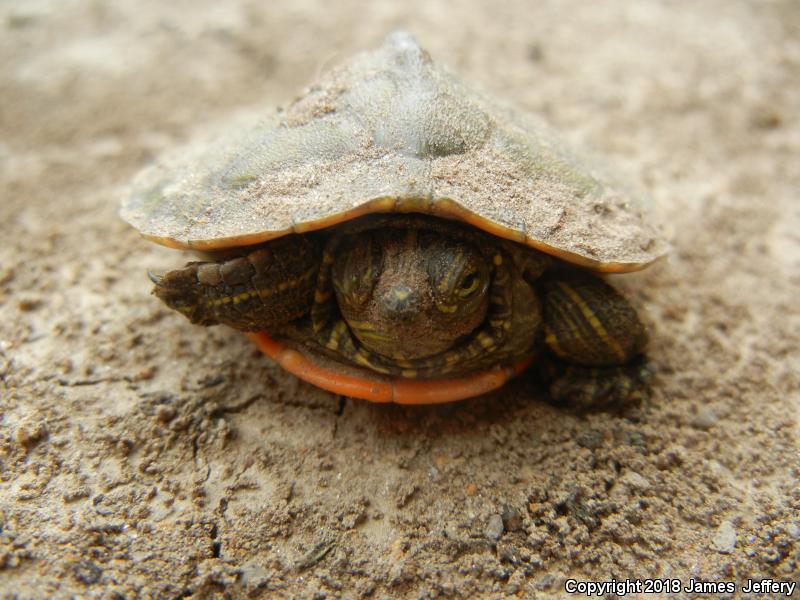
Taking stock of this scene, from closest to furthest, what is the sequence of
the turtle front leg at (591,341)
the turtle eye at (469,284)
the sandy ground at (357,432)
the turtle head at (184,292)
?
the sandy ground at (357,432) < the turtle eye at (469,284) < the turtle head at (184,292) < the turtle front leg at (591,341)

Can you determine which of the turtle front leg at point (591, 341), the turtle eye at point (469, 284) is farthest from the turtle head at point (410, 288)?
the turtle front leg at point (591, 341)

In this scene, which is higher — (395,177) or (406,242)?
(395,177)

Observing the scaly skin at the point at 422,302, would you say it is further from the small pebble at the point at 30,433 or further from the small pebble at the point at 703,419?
the small pebble at the point at 30,433

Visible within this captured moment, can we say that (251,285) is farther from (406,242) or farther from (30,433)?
(30,433)

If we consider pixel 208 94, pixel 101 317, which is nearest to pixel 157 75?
pixel 208 94

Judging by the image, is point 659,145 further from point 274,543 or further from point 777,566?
point 274,543

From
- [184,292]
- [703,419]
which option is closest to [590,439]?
[703,419]
